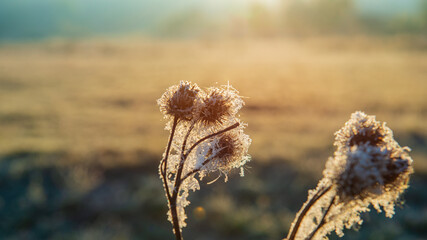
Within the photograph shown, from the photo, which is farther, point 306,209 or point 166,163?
point 166,163

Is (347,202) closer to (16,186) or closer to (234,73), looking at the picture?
(16,186)

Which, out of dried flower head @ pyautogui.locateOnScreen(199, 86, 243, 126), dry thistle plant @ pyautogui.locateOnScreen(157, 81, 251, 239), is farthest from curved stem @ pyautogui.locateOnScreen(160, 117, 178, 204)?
dried flower head @ pyautogui.locateOnScreen(199, 86, 243, 126)

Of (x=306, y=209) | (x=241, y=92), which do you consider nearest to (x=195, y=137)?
(x=306, y=209)

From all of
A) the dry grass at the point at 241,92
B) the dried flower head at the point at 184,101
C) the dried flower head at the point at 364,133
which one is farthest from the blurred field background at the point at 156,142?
the dried flower head at the point at 184,101

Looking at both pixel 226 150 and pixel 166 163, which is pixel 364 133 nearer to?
pixel 226 150

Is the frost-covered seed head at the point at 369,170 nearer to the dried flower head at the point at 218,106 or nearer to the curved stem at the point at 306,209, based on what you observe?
the curved stem at the point at 306,209

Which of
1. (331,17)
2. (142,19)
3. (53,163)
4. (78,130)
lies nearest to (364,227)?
(53,163)

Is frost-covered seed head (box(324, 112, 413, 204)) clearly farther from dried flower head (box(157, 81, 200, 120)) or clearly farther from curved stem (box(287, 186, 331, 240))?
dried flower head (box(157, 81, 200, 120))
